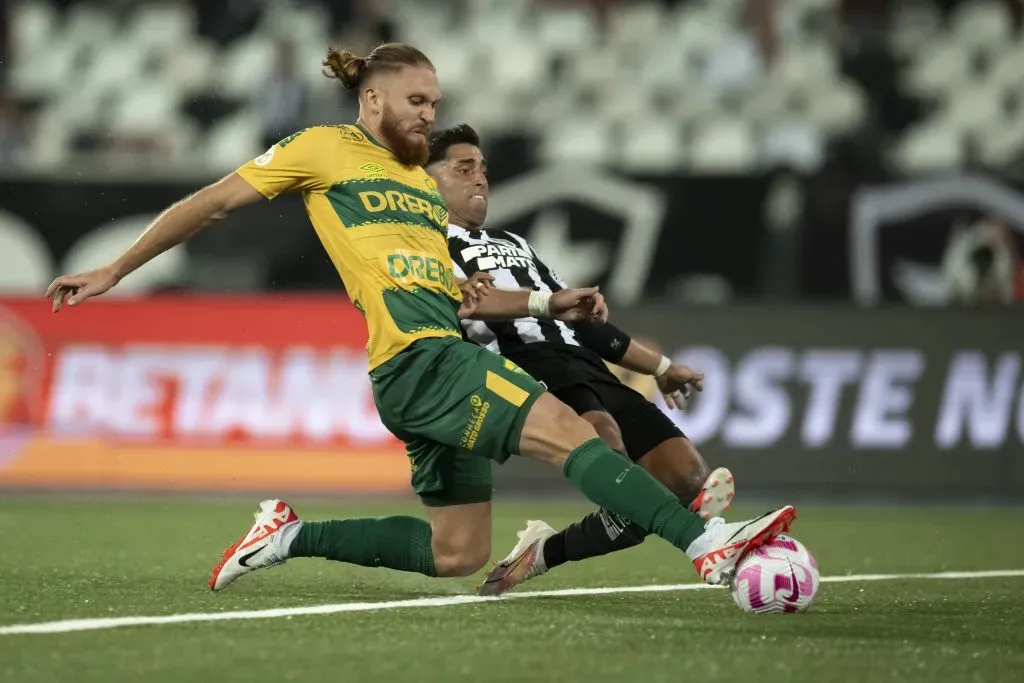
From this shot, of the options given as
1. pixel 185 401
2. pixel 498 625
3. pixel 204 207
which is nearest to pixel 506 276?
pixel 204 207

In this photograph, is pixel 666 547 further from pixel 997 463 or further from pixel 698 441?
pixel 997 463

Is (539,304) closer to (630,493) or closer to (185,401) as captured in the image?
(630,493)

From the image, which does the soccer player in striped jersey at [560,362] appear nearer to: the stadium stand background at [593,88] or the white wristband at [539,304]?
the white wristband at [539,304]

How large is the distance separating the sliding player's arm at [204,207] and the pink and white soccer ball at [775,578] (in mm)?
1996

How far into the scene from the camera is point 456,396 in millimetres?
5703

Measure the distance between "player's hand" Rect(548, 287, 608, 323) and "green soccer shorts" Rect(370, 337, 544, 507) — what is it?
26 centimetres

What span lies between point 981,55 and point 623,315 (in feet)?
23.2

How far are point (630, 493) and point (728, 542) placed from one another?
15.5 inches

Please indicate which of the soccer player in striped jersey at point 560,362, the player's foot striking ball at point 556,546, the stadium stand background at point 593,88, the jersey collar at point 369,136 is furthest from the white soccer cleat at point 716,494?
the stadium stand background at point 593,88

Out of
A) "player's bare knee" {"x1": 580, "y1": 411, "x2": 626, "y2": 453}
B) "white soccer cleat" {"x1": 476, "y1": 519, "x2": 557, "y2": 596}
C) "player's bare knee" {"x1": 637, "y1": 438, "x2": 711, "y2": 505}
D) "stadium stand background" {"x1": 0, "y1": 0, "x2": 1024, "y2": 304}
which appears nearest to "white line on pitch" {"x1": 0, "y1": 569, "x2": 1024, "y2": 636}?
"white soccer cleat" {"x1": 476, "y1": 519, "x2": 557, "y2": 596}

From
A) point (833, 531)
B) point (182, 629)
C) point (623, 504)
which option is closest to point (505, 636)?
point (623, 504)

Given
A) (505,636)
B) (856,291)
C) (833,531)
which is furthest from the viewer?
(856,291)

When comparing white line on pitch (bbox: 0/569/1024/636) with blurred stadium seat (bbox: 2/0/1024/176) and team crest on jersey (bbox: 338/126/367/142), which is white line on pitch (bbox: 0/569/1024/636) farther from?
blurred stadium seat (bbox: 2/0/1024/176)

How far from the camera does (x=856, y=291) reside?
43.9 feet
